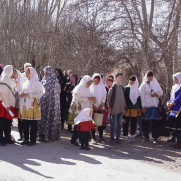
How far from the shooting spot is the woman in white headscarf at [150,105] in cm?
800

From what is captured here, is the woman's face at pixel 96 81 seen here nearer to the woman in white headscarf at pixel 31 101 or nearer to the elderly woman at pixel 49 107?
the elderly woman at pixel 49 107

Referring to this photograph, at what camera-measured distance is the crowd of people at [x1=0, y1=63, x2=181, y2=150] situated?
7.02m

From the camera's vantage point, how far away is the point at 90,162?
5828mm

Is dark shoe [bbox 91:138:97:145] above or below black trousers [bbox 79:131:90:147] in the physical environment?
below

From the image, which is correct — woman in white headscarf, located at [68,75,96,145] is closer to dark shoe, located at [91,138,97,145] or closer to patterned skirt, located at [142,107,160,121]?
dark shoe, located at [91,138,97,145]

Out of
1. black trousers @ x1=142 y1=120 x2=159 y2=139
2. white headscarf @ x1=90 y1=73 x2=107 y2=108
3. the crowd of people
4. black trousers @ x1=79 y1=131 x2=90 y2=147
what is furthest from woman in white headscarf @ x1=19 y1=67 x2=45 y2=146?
black trousers @ x1=142 y1=120 x2=159 y2=139

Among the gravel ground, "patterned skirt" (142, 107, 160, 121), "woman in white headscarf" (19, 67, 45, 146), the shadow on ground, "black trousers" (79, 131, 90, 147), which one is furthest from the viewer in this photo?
"patterned skirt" (142, 107, 160, 121)

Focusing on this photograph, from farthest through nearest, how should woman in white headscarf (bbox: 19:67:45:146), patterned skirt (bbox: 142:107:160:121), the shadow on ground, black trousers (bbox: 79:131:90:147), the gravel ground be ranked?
patterned skirt (bbox: 142:107:160:121) → woman in white headscarf (bbox: 19:67:45:146) → black trousers (bbox: 79:131:90:147) → the shadow on ground → the gravel ground

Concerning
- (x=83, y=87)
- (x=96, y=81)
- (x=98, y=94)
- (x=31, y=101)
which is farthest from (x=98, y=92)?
(x=31, y=101)

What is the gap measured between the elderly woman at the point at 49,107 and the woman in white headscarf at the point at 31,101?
1.52 ft

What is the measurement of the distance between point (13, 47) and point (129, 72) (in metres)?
7.76

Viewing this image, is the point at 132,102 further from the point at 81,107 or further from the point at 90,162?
the point at 90,162

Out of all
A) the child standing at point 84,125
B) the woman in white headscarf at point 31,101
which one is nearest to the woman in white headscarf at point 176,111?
the child standing at point 84,125

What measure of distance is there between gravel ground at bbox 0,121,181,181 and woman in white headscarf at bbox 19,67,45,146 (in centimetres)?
55
